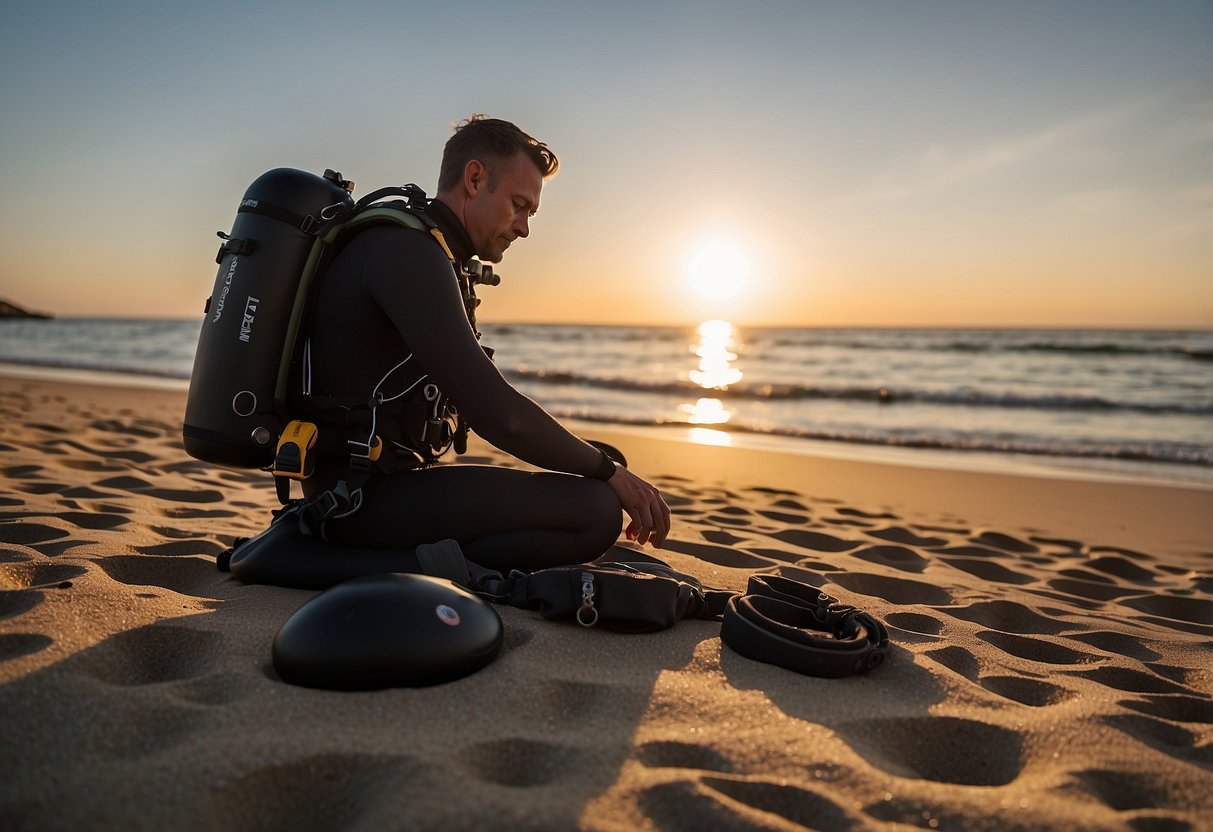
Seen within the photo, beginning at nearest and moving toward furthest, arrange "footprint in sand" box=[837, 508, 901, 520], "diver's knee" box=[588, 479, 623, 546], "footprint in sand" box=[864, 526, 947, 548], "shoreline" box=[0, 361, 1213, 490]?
"diver's knee" box=[588, 479, 623, 546] → "footprint in sand" box=[864, 526, 947, 548] → "footprint in sand" box=[837, 508, 901, 520] → "shoreline" box=[0, 361, 1213, 490]

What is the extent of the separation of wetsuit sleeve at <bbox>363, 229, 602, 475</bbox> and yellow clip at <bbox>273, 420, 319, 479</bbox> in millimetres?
508

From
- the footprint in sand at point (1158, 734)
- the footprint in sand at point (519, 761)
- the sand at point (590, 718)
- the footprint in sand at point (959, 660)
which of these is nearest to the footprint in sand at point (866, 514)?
the sand at point (590, 718)

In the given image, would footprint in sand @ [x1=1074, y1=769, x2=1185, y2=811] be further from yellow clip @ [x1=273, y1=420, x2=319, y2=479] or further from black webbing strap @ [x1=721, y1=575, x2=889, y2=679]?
yellow clip @ [x1=273, y1=420, x2=319, y2=479]

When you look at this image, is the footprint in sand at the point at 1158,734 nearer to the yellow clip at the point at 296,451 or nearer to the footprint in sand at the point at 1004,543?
the yellow clip at the point at 296,451

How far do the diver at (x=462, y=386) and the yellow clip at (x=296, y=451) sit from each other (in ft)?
0.64

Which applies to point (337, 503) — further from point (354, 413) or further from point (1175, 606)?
point (1175, 606)

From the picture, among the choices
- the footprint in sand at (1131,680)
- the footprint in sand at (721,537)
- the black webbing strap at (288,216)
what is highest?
the black webbing strap at (288,216)

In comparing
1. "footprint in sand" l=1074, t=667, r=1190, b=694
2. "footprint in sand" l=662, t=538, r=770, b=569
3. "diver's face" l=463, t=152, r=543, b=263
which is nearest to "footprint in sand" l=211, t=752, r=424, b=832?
"diver's face" l=463, t=152, r=543, b=263

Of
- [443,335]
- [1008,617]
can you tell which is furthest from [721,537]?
[443,335]

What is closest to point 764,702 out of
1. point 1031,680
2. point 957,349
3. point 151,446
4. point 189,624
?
point 1031,680

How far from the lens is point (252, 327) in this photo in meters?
2.86

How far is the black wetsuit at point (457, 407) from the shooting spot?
267cm

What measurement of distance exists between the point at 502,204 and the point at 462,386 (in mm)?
889

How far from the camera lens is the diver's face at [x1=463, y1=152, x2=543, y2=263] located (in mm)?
3129
